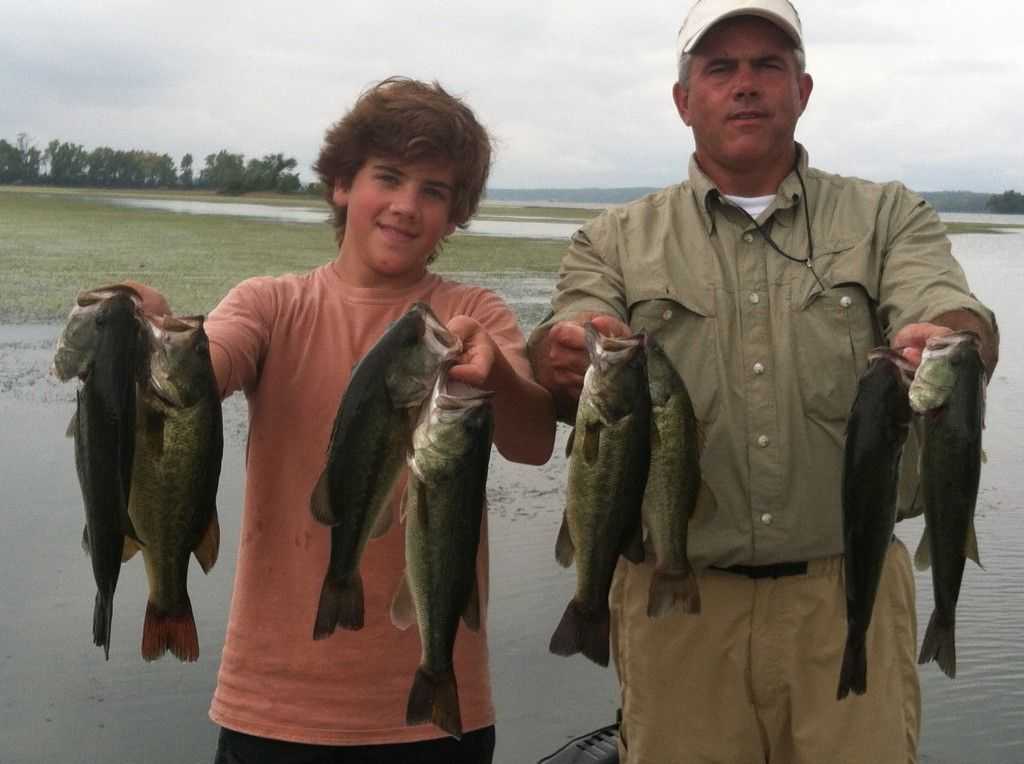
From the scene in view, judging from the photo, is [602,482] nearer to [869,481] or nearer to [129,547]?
[869,481]

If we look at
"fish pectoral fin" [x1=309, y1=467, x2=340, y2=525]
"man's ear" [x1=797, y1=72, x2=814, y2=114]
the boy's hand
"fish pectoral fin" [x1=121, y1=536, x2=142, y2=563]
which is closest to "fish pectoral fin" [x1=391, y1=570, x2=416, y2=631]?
"fish pectoral fin" [x1=309, y1=467, x2=340, y2=525]

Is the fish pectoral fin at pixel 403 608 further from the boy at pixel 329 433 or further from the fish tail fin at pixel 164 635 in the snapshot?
the fish tail fin at pixel 164 635

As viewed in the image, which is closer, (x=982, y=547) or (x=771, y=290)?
(x=771, y=290)

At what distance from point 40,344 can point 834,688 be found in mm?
12348

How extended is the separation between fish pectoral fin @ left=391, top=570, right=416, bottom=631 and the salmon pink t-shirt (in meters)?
0.24

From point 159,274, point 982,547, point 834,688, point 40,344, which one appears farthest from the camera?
point 159,274

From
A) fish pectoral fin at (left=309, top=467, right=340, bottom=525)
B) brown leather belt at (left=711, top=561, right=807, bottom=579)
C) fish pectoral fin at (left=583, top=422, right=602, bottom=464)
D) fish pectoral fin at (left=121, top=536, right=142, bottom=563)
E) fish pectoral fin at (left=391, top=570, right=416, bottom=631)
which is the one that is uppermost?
fish pectoral fin at (left=583, top=422, right=602, bottom=464)

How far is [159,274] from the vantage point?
22.2 metres

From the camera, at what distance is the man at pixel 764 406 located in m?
3.94

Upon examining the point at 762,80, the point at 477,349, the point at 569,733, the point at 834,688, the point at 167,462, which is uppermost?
the point at 762,80

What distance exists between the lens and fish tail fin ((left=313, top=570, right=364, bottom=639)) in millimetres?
3129

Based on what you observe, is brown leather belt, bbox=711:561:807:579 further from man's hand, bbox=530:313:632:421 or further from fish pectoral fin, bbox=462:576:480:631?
fish pectoral fin, bbox=462:576:480:631

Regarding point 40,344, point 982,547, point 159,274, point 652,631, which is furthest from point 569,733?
point 159,274

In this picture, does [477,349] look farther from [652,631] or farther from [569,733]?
[569,733]
